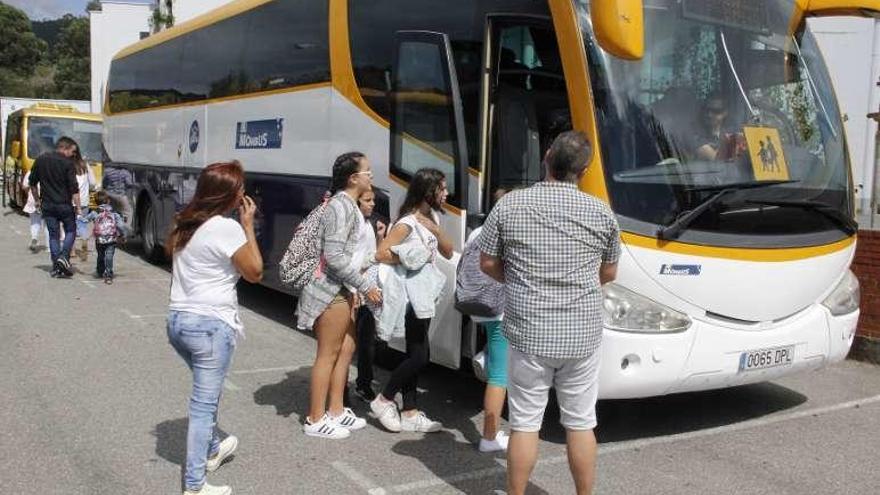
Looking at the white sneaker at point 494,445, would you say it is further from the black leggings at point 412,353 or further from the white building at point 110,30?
the white building at point 110,30

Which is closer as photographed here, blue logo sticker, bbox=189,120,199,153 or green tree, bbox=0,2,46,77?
blue logo sticker, bbox=189,120,199,153

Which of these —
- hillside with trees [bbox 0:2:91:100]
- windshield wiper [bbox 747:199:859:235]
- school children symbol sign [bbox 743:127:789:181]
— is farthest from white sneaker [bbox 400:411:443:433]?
hillside with trees [bbox 0:2:91:100]

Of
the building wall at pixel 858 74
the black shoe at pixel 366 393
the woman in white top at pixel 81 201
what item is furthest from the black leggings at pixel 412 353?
the building wall at pixel 858 74

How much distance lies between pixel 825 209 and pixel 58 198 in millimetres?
9607

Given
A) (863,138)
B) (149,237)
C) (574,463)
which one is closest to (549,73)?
(574,463)

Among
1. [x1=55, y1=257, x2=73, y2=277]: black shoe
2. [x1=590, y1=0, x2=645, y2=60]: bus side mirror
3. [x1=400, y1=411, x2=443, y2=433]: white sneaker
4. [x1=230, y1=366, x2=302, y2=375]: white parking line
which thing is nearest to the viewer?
[x1=590, y1=0, x2=645, y2=60]: bus side mirror

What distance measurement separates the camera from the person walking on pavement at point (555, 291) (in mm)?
3639

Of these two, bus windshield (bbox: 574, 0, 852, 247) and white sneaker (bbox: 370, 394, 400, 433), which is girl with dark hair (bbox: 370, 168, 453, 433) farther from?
bus windshield (bbox: 574, 0, 852, 247)

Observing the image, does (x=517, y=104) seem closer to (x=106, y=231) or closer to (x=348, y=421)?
(x=348, y=421)

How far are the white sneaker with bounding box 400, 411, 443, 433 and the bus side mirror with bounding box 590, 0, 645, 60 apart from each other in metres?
2.54

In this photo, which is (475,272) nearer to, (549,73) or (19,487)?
(549,73)

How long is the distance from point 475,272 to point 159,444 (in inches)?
82.6

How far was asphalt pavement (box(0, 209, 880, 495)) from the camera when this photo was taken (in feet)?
14.9

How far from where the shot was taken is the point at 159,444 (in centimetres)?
498
